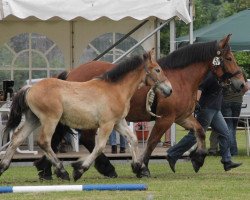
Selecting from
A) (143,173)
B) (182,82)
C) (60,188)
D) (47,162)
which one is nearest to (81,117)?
(47,162)

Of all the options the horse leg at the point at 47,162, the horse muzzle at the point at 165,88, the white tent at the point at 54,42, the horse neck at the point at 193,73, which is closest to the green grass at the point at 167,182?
the horse leg at the point at 47,162

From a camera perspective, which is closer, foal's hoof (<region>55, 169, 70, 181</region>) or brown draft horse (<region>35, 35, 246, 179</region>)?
foal's hoof (<region>55, 169, 70, 181</region>)

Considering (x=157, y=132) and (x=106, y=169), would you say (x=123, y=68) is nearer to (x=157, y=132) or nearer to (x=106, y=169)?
(x=157, y=132)

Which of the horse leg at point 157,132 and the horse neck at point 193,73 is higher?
the horse neck at point 193,73

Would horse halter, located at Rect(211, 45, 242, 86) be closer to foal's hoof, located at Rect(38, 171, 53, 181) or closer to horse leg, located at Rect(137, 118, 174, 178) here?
horse leg, located at Rect(137, 118, 174, 178)

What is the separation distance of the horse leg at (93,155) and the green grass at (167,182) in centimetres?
22

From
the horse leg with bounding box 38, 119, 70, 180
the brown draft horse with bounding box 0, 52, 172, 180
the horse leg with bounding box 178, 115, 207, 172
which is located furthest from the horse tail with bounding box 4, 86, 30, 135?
the horse leg with bounding box 178, 115, 207, 172

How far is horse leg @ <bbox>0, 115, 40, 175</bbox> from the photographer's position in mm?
12523

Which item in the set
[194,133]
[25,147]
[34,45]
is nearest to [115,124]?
[194,133]

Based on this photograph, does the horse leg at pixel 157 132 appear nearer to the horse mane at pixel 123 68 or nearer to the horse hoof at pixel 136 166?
the horse hoof at pixel 136 166

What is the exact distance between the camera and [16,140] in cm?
1268

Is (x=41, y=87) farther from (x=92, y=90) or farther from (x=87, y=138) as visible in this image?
(x=87, y=138)

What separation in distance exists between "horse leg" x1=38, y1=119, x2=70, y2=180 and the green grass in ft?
0.44

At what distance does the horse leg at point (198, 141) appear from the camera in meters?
13.7
